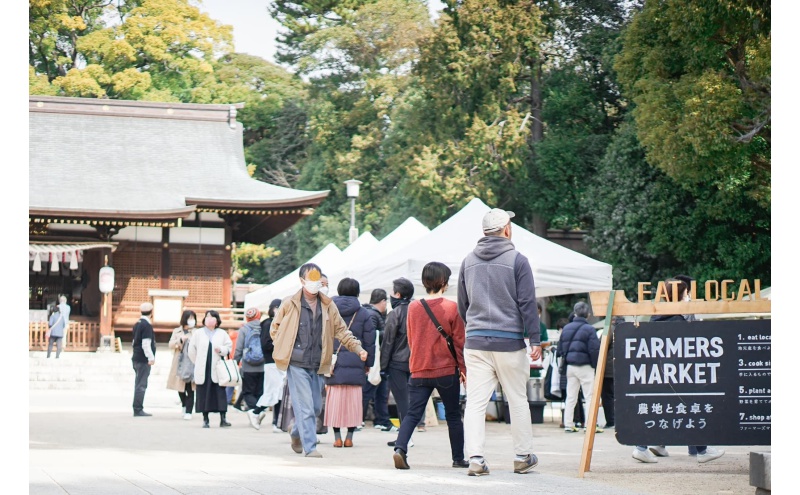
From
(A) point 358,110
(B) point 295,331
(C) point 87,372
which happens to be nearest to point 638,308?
(B) point 295,331

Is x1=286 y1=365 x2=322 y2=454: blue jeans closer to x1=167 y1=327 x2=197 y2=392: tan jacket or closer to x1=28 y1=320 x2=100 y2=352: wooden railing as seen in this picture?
x1=167 y1=327 x2=197 y2=392: tan jacket

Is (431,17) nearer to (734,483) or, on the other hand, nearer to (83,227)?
(83,227)

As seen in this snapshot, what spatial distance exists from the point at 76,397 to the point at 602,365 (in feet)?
49.1

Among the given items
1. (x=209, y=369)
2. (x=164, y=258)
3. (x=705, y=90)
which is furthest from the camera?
(x=164, y=258)

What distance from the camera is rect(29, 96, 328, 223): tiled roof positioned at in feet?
101

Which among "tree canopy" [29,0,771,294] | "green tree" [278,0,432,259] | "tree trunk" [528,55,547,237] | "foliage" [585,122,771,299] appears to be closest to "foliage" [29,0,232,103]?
"tree canopy" [29,0,771,294]

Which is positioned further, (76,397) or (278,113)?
Answer: (278,113)

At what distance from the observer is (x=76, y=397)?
67.5 ft

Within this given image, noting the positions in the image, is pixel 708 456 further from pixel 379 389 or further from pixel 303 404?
pixel 379 389

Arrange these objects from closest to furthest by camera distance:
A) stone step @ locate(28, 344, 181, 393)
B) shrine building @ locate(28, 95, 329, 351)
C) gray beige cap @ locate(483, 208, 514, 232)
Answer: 1. gray beige cap @ locate(483, 208, 514, 232)
2. stone step @ locate(28, 344, 181, 393)
3. shrine building @ locate(28, 95, 329, 351)

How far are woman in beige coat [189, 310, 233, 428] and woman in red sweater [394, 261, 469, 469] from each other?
5.55 m

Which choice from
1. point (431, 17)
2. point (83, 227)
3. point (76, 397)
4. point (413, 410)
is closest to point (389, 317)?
point (413, 410)

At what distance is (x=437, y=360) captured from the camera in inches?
316

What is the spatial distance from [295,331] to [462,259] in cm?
477
